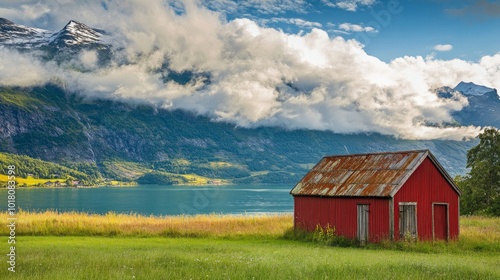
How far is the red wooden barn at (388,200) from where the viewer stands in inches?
1423

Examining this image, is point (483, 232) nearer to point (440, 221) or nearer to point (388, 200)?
point (440, 221)

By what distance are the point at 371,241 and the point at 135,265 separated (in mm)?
19844

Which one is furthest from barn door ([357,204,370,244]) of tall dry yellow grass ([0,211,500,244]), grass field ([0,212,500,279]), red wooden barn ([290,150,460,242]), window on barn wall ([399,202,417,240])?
tall dry yellow grass ([0,211,500,244])

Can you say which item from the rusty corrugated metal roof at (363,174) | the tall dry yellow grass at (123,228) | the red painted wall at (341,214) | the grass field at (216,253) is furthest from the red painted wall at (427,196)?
the tall dry yellow grass at (123,228)

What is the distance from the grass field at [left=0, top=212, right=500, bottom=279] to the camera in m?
19.5

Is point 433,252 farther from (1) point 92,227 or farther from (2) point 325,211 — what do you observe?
(1) point 92,227

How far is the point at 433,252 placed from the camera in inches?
1298

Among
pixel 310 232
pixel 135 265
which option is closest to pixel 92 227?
pixel 310 232

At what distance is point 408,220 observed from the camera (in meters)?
36.5

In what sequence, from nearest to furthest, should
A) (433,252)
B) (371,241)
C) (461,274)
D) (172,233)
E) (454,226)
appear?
(461,274)
(433,252)
(371,241)
(454,226)
(172,233)

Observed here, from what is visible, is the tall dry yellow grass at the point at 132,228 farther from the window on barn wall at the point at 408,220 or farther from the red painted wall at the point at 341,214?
the window on barn wall at the point at 408,220

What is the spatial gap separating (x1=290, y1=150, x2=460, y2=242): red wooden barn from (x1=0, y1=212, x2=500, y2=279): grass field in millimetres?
1562

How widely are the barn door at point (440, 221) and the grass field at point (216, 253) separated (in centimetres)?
125

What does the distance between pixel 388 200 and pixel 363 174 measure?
4226 mm
